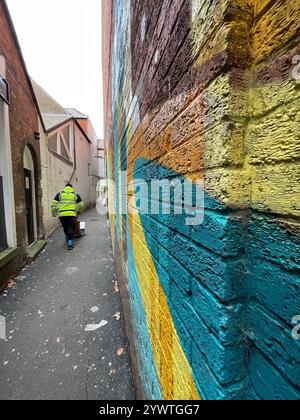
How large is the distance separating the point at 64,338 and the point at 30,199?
4.90 m

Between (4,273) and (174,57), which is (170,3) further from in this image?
(4,273)

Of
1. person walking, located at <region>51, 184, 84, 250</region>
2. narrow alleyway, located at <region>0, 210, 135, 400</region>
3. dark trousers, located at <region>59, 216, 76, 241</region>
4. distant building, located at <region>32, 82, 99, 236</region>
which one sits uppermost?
distant building, located at <region>32, 82, 99, 236</region>

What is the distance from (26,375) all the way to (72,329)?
77cm

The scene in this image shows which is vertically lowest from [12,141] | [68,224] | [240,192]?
[68,224]

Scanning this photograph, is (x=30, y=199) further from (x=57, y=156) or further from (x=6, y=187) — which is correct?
(x=57, y=156)

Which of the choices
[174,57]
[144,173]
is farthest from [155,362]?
[174,57]

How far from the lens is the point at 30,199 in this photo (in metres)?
6.39

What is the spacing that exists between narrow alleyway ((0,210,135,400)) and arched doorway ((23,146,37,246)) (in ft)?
5.36

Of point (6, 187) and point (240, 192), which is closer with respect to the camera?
point (240, 192)

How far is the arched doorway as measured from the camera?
6.11 m

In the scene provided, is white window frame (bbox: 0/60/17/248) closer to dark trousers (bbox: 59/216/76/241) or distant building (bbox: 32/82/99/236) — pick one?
dark trousers (bbox: 59/216/76/241)

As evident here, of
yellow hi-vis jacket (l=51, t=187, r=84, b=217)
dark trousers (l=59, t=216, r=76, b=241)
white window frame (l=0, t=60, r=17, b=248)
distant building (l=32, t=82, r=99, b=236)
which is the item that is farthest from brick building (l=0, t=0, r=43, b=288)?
distant building (l=32, t=82, r=99, b=236)

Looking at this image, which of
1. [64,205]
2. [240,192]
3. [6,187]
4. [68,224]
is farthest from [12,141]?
[240,192]

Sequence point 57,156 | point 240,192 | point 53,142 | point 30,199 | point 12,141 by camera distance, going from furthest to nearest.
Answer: point 53,142 < point 57,156 < point 30,199 < point 12,141 < point 240,192
